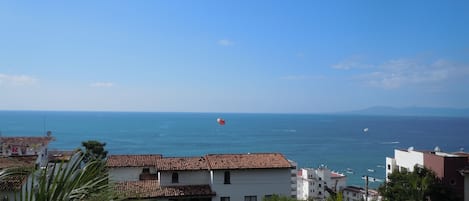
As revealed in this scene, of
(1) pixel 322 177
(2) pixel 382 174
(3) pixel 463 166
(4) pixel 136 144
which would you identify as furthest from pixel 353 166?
(3) pixel 463 166

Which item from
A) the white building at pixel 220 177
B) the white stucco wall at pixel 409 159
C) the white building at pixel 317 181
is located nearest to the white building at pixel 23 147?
the white building at pixel 220 177

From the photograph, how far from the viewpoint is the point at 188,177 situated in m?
25.0

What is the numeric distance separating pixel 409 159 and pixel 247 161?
1556cm

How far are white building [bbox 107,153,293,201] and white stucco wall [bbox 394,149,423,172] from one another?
12.4 metres

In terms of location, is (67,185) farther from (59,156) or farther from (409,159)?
(59,156)

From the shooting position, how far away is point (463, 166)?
2802cm

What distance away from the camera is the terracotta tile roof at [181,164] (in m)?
24.6

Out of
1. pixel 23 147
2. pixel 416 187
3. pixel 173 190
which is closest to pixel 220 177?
pixel 173 190

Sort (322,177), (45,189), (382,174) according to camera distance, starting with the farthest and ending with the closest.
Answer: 1. (382,174)
2. (322,177)
3. (45,189)

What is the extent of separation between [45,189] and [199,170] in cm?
2215

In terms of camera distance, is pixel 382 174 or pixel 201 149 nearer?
pixel 382 174

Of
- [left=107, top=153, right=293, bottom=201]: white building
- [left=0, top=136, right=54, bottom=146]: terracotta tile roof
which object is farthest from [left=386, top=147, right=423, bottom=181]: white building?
[left=0, top=136, right=54, bottom=146]: terracotta tile roof

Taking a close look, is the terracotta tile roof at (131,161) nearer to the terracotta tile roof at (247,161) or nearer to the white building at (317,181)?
the terracotta tile roof at (247,161)

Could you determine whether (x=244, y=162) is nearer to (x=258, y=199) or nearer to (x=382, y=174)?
(x=258, y=199)
